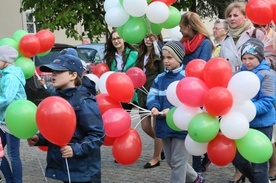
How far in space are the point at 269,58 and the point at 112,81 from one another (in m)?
1.78

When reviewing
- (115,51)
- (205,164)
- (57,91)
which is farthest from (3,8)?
(57,91)

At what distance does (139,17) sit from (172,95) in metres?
1.55

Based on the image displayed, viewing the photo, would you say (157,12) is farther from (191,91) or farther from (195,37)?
(191,91)

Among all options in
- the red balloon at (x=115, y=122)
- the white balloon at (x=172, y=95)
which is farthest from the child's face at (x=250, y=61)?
the red balloon at (x=115, y=122)

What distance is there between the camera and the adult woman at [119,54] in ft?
20.0

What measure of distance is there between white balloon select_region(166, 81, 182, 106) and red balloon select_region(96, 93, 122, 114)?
1.84 ft

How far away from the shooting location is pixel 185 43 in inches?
207

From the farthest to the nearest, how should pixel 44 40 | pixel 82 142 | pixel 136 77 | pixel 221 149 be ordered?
pixel 44 40, pixel 136 77, pixel 221 149, pixel 82 142

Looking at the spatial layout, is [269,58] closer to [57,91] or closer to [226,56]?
[226,56]

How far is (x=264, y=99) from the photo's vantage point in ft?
13.1

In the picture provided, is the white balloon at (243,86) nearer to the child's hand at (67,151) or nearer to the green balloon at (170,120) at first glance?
the green balloon at (170,120)

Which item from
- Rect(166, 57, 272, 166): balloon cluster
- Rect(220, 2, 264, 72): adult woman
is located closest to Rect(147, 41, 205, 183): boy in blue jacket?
Rect(166, 57, 272, 166): balloon cluster

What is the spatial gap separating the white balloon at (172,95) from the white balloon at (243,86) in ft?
1.74

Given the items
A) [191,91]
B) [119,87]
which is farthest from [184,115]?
[119,87]
